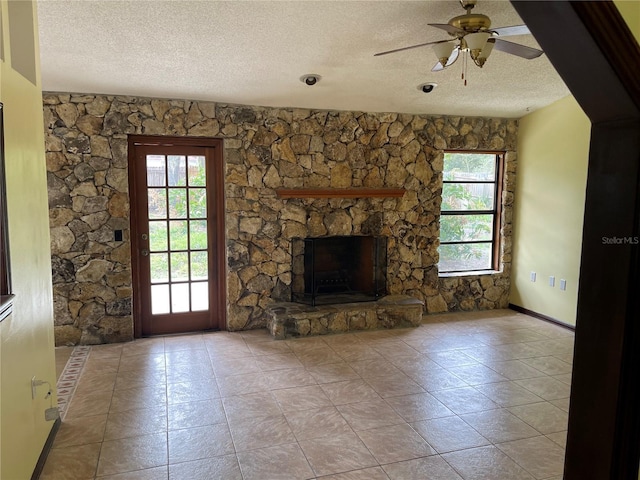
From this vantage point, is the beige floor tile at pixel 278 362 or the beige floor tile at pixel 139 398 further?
the beige floor tile at pixel 278 362

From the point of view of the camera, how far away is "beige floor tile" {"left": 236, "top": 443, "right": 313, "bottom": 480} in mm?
2459

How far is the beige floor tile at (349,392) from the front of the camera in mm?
3365

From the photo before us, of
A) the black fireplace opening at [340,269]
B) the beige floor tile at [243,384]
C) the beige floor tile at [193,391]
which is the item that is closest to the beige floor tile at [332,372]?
the beige floor tile at [243,384]

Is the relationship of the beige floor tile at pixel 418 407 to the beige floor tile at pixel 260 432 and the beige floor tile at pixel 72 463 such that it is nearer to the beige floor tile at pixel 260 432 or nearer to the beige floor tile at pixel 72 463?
the beige floor tile at pixel 260 432

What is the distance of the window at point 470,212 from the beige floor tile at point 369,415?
2900 millimetres

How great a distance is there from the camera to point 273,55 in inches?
141

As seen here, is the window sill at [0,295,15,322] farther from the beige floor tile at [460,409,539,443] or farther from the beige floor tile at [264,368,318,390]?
the beige floor tile at [460,409,539,443]

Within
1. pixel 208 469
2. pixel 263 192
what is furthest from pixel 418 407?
pixel 263 192

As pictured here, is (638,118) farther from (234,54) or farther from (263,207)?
(263,207)

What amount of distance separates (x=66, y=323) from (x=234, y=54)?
302 cm

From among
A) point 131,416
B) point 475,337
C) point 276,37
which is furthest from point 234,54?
point 475,337

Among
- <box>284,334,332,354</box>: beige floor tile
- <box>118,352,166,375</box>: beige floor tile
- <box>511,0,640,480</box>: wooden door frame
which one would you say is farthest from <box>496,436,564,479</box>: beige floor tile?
<box>118,352,166,375</box>: beige floor tile

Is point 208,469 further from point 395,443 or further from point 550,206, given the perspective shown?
point 550,206

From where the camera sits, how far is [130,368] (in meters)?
3.91
